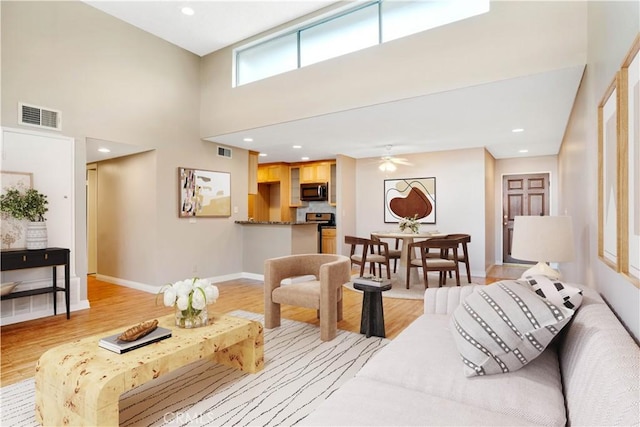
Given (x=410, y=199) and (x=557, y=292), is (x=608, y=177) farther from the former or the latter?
(x=410, y=199)

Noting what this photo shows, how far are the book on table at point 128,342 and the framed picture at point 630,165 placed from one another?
2322 millimetres

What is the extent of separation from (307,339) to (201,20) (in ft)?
13.8

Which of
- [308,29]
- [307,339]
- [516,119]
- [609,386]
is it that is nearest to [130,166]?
[308,29]

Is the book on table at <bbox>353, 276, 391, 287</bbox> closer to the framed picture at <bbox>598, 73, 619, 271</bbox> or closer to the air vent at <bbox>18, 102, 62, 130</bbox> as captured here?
the framed picture at <bbox>598, 73, 619, 271</bbox>

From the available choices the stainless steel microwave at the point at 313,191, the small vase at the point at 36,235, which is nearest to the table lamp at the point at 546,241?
the small vase at the point at 36,235

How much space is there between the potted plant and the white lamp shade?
15.2ft

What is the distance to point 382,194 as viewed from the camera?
24.0 feet

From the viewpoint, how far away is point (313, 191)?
7.97 m

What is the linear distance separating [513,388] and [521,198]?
23.5ft

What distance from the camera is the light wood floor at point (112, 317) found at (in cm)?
294

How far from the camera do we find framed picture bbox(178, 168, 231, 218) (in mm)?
5414

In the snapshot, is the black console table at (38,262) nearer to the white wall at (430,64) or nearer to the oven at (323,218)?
the white wall at (430,64)

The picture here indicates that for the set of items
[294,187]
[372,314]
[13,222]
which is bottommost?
[372,314]

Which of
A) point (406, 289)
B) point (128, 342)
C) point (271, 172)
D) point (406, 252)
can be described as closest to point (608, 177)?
point (128, 342)
